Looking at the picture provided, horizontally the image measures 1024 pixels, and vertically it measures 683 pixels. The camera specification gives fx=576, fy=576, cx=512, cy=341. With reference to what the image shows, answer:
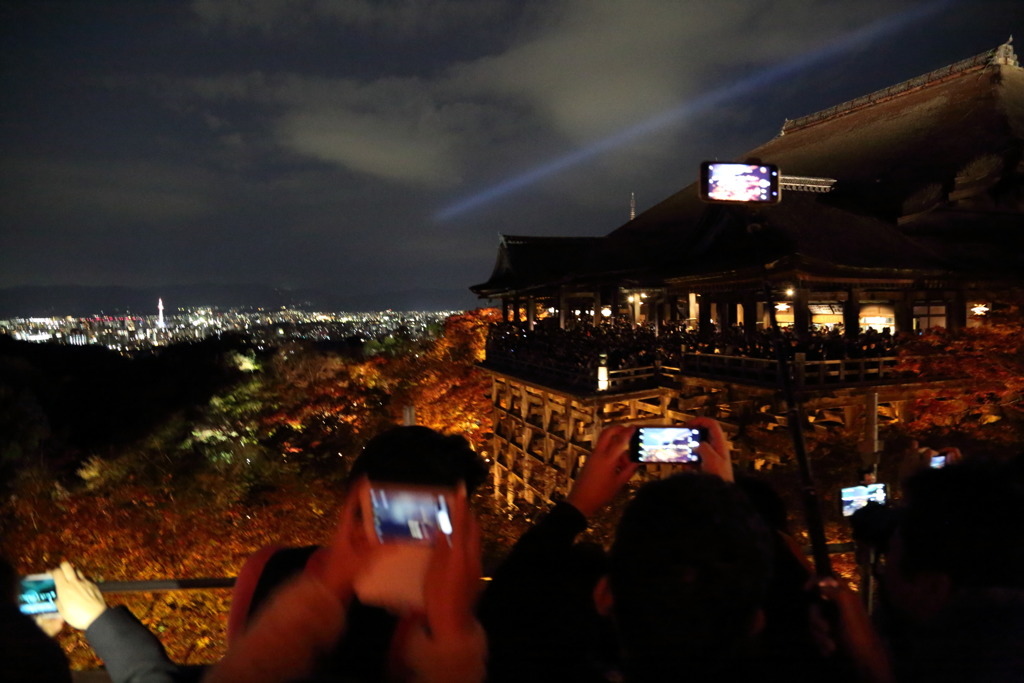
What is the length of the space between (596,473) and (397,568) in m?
0.78

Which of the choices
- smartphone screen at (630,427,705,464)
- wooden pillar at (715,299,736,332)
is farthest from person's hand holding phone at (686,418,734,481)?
wooden pillar at (715,299,736,332)

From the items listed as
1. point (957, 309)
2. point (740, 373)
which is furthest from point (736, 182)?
point (957, 309)

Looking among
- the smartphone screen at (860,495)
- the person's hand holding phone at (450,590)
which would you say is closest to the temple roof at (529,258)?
the smartphone screen at (860,495)

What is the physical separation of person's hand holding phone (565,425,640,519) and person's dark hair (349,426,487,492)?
0.51 m

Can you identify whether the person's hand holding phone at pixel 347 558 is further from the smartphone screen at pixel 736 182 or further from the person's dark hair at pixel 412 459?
the smartphone screen at pixel 736 182

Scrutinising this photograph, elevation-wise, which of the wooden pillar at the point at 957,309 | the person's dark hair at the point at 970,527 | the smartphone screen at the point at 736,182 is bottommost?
the person's dark hair at the point at 970,527

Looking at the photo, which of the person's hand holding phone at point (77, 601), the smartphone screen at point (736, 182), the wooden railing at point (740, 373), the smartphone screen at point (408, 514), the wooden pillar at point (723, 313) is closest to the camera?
the smartphone screen at point (408, 514)

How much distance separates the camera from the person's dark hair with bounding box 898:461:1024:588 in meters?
1.63

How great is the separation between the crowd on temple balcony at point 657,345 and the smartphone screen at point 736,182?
5329 millimetres

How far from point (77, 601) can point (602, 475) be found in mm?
1677

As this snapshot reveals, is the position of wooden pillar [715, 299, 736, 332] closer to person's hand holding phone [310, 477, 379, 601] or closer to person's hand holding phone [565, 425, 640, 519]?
person's hand holding phone [565, 425, 640, 519]

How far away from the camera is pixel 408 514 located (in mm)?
1337

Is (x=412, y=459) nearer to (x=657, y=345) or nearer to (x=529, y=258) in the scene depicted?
(x=657, y=345)

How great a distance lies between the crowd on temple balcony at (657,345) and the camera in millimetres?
10688
